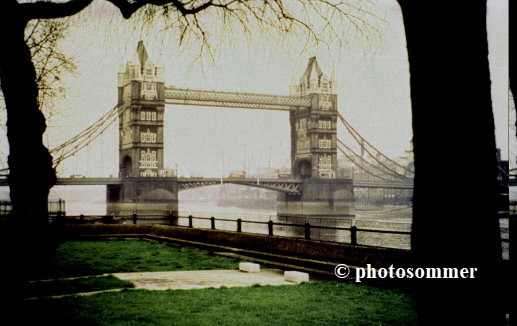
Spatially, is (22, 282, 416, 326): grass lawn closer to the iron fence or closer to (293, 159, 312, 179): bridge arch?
the iron fence

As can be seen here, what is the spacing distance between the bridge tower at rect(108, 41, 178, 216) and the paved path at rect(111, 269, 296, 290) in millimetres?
50315

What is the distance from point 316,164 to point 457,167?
264 feet

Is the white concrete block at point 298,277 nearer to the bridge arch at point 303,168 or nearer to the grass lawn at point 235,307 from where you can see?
the grass lawn at point 235,307

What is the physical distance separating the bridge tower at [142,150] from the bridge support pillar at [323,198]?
15.7m

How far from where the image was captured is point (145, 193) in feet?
220

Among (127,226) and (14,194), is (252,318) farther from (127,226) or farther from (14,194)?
(127,226)

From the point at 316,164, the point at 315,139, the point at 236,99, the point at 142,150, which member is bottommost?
the point at 316,164

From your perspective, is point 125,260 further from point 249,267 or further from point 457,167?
point 457,167

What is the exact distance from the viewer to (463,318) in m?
3.28

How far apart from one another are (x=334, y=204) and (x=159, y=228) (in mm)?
53919

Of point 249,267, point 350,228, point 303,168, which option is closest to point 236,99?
point 303,168

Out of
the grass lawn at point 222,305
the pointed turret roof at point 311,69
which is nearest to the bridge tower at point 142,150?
the pointed turret roof at point 311,69

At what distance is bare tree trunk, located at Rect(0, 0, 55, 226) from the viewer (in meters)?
6.55

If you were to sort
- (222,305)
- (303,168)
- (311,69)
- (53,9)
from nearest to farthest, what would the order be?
1. (53,9)
2. (222,305)
3. (311,69)
4. (303,168)
